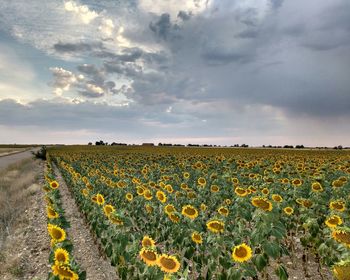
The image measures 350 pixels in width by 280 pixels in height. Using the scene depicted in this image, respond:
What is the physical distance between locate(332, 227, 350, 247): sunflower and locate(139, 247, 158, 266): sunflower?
8.79ft

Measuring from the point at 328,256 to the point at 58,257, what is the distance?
14.9ft

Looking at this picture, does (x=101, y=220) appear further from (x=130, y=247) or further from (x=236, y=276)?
(x=236, y=276)

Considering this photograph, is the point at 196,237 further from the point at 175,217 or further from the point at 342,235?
the point at 342,235

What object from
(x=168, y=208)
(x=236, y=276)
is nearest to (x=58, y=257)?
(x=236, y=276)

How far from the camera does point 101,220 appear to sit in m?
10.0

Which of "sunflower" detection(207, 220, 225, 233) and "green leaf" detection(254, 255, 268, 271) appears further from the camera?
"sunflower" detection(207, 220, 225, 233)

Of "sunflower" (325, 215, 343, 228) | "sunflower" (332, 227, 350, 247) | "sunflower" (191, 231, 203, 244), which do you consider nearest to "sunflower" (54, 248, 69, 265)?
"sunflower" (191, 231, 203, 244)

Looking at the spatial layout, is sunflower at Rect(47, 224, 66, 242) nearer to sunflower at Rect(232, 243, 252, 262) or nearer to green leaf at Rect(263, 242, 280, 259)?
sunflower at Rect(232, 243, 252, 262)

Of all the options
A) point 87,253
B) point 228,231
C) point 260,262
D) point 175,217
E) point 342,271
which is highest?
point 342,271

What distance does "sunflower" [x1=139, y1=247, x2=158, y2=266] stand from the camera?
5.37 m

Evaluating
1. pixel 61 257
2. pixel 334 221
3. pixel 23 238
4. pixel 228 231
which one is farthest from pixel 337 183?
pixel 23 238

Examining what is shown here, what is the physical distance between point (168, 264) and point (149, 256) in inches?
16.3

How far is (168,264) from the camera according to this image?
5129 millimetres

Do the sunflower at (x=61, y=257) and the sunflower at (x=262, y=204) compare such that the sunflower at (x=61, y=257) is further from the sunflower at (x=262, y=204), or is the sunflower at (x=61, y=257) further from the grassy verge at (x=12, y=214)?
the grassy verge at (x=12, y=214)
